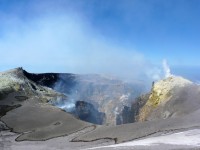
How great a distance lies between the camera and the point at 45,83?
99.8 m

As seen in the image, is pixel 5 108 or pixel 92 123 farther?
pixel 5 108

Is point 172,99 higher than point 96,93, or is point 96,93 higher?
point 96,93

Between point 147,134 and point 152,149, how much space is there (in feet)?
23.9

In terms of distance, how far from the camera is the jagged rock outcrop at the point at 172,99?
49859 mm

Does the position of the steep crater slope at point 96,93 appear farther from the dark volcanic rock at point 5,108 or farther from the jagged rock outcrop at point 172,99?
the dark volcanic rock at point 5,108

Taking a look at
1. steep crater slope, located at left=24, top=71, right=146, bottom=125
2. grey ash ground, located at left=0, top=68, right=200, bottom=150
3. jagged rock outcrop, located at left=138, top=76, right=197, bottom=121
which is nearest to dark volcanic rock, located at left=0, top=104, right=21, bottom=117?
grey ash ground, located at left=0, top=68, right=200, bottom=150

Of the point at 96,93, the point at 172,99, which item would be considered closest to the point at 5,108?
the point at 172,99

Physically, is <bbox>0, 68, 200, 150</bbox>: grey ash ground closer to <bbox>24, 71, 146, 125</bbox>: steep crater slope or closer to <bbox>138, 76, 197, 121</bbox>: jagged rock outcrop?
<bbox>138, 76, 197, 121</bbox>: jagged rock outcrop

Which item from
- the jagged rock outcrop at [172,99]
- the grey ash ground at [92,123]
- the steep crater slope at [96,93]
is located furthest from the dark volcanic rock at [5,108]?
the jagged rock outcrop at [172,99]

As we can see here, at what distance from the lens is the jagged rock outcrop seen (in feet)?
164

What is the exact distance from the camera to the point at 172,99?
179ft

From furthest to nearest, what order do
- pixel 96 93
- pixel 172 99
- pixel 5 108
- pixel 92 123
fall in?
pixel 96 93 < pixel 5 108 < pixel 92 123 < pixel 172 99

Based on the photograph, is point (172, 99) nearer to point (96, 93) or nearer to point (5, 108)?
point (5, 108)

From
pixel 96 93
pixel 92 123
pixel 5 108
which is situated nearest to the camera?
pixel 92 123
